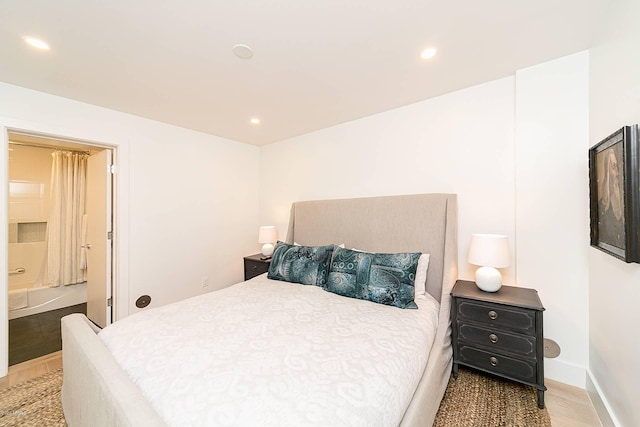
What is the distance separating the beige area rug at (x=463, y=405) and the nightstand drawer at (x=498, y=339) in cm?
32

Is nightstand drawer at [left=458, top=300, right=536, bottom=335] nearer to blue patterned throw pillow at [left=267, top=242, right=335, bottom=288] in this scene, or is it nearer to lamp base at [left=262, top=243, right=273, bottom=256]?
blue patterned throw pillow at [left=267, top=242, right=335, bottom=288]

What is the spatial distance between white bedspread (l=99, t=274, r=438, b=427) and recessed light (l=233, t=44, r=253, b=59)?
5.98 feet

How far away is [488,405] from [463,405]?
166mm

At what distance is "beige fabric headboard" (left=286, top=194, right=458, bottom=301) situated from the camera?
2.30 metres

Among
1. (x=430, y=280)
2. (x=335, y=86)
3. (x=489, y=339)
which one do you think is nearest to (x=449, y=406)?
(x=489, y=339)

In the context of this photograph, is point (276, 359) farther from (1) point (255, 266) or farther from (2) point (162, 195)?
(2) point (162, 195)

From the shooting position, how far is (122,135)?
110 inches

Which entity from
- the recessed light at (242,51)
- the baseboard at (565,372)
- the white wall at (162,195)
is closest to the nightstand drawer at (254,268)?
the white wall at (162,195)

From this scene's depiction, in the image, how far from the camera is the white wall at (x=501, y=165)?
189cm

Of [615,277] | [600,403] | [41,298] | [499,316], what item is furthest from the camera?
[41,298]

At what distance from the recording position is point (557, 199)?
194cm

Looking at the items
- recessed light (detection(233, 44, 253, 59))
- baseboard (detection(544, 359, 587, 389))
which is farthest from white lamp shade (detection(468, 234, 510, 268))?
recessed light (detection(233, 44, 253, 59))

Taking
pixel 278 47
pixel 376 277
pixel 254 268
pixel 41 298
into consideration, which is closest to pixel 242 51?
pixel 278 47

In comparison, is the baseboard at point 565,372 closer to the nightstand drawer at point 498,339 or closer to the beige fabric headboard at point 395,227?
the nightstand drawer at point 498,339
